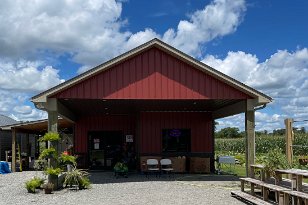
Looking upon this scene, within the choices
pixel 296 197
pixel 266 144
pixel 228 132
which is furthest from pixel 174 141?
pixel 228 132

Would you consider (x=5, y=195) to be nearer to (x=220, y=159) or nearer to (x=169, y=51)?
(x=169, y=51)

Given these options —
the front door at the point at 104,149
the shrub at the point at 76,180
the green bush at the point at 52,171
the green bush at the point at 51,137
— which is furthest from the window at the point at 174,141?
the green bush at the point at 52,171

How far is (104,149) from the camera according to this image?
80.3 feet

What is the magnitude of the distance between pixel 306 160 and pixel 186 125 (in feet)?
21.0

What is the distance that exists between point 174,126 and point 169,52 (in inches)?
293

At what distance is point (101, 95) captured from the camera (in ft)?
50.1

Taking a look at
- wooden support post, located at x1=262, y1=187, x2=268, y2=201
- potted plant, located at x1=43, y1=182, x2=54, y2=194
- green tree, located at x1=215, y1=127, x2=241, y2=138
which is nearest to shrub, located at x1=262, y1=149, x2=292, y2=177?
wooden support post, located at x1=262, y1=187, x2=268, y2=201

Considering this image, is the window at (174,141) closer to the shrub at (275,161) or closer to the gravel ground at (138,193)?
the gravel ground at (138,193)

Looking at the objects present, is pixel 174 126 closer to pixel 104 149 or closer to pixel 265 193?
pixel 104 149

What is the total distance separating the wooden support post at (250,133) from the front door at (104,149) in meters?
10.00

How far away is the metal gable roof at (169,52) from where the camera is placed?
49.2 ft

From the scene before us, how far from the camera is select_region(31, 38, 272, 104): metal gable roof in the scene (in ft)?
49.2

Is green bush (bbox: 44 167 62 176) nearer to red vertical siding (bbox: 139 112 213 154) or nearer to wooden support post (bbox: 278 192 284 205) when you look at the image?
wooden support post (bbox: 278 192 284 205)

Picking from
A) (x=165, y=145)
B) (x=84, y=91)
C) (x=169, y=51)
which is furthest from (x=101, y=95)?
(x=165, y=145)
